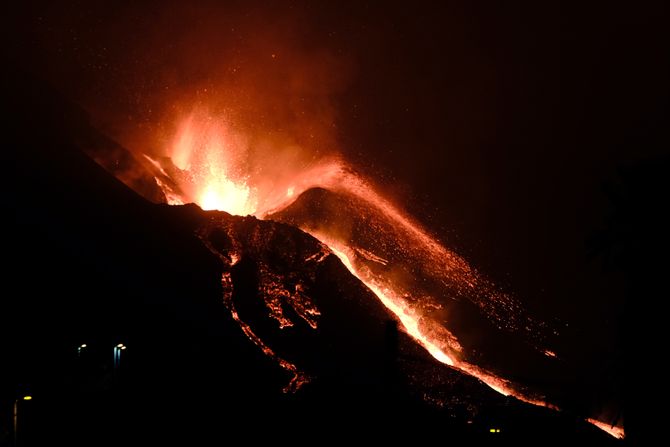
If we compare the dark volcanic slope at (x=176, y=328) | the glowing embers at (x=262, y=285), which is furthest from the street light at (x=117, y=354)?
the glowing embers at (x=262, y=285)

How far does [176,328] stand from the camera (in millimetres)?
32938

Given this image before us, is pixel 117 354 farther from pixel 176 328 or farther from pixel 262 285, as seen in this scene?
pixel 262 285

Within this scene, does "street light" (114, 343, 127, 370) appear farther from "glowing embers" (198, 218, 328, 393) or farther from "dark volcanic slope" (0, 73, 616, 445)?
"glowing embers" (198, 218, 328, 393)

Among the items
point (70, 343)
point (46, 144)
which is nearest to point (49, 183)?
point (46, 144)

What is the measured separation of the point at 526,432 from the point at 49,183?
3695 cm

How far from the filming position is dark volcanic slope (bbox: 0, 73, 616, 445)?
2195 centimetres

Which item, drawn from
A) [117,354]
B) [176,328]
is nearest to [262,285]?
[176,328]

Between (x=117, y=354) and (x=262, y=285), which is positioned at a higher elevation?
(x=262, y=285)

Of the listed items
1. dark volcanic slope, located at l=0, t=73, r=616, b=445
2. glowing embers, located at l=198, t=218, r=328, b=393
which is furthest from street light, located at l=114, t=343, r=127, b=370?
glowing embers, located at l=198, t=218, r=328, b=393

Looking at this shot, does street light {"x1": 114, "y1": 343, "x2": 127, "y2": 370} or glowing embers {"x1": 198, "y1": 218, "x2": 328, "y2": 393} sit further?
glowing embers {"x1": 198, "y1": 218, "x2": 328, "y2": 393}

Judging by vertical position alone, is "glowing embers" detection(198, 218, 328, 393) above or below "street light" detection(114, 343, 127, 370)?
above

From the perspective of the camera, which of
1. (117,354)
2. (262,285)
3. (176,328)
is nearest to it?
(117,354)

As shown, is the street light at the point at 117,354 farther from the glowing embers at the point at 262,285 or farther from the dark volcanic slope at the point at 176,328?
the glowing embers at the point at 262,285

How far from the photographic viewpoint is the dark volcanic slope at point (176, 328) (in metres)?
22.0
